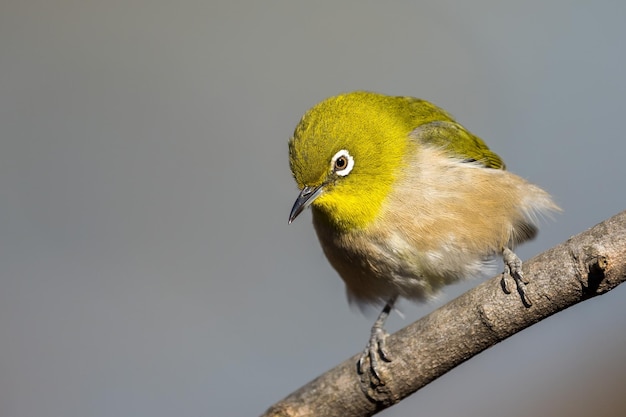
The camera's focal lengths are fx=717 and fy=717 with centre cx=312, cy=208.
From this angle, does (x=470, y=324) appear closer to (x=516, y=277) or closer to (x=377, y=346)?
(x=516, y=277)

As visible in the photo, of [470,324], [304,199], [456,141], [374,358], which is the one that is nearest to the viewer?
[470,324]

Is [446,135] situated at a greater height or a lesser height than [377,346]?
greater

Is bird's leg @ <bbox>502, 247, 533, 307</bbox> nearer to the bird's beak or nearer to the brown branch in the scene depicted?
the brown branch

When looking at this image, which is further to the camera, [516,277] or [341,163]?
[341,163]

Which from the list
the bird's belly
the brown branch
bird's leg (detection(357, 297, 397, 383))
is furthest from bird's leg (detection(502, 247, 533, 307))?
bird's leg (detection(357, 297, 397, 383))

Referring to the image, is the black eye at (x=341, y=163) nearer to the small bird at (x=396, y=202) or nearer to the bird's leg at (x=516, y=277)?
the small bird at (x=396, y=202)

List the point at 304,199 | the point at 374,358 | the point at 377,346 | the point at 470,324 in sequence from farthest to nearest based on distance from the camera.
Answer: the point at 377,346 < the point at 304,199 < the point at 374,358 < the point at 470,324

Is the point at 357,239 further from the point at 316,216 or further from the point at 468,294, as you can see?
the point at 468,294

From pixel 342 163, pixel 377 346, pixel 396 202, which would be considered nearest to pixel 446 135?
pixel 396 202
